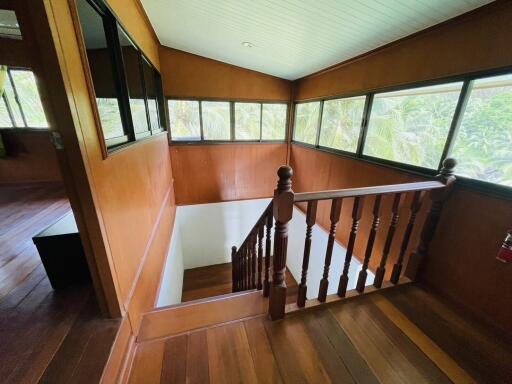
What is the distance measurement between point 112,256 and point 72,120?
2.34 feet

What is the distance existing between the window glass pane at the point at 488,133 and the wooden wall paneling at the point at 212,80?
322cm

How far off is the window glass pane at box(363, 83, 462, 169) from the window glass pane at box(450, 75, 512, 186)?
0.15 meters

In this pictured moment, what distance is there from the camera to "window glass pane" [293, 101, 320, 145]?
385 centimetres

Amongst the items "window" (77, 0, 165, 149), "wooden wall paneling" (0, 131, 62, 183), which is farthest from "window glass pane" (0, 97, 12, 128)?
"window" (77, 0, 165, 149)

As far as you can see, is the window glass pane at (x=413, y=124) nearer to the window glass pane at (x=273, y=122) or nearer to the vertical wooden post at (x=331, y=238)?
the vertical wooden post at (x=331, y=238)

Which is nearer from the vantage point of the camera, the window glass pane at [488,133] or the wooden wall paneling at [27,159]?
the window glass pane at [488,133]

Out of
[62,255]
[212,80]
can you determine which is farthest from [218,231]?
[62,255]

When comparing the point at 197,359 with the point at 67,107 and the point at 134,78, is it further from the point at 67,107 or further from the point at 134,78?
the point at 134,78

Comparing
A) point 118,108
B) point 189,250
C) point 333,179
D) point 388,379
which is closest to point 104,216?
point 118,108

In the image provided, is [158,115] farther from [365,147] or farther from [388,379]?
[388,379]

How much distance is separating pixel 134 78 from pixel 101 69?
0.73 metres

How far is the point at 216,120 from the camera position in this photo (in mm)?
4191

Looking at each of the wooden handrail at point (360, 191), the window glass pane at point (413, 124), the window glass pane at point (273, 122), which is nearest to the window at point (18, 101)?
the window glass pane at point (273, 122)

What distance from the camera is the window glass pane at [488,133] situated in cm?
143
